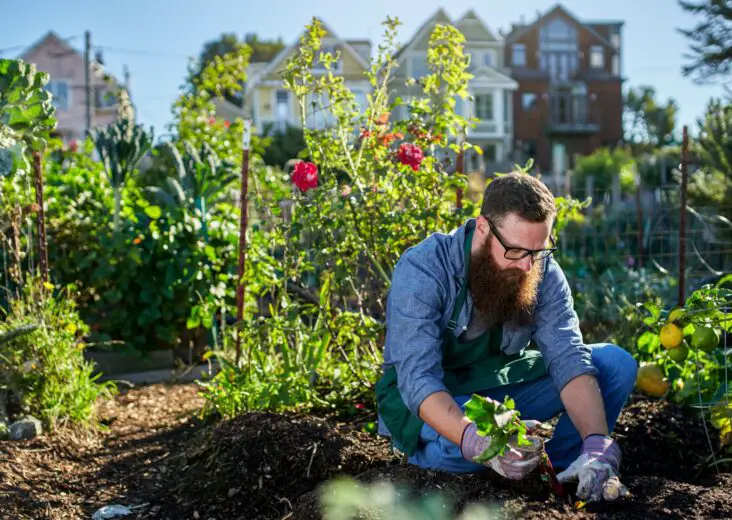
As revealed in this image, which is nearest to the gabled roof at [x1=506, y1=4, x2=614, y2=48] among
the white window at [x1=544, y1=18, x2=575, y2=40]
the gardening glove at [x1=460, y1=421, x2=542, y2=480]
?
the white window at [x1=544, y1=18, x2=575, y2=40]

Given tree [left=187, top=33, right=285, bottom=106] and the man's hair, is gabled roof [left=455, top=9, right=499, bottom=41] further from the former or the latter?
the man's hair

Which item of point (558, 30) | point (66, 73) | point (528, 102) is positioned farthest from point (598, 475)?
point (558, 30)

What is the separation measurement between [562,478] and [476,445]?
0.38 m

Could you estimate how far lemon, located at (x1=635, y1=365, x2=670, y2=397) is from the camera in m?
3.40

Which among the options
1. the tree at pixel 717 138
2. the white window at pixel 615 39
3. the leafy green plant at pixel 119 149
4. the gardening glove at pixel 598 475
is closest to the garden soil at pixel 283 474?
the gardening glove at pixel 598 475

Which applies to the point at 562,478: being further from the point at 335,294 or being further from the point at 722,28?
the point at 722,28

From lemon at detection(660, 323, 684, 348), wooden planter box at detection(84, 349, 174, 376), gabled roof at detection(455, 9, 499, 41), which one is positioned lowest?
wooden planter box at detection(84, 349, 174, 376)

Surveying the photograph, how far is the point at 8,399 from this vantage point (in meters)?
3.79

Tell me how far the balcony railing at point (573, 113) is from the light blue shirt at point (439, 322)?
111ft

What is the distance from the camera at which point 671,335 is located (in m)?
2.58

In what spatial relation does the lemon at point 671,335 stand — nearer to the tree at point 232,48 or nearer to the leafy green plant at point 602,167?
the leafy green plant at point 602,167

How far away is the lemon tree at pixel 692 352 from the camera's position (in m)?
2.51

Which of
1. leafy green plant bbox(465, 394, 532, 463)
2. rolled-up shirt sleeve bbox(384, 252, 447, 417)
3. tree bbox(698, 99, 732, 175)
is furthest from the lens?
tree bbox(698, 99, 732, 175)

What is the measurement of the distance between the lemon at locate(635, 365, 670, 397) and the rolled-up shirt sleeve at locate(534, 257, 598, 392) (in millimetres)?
866
